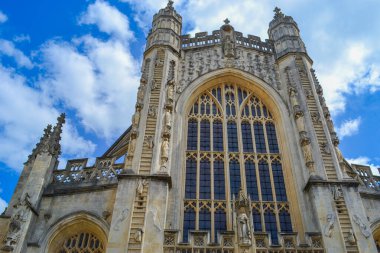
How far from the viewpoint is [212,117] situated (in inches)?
639

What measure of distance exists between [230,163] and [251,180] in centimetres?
115

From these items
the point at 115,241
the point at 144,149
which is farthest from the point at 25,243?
the point at 144,149

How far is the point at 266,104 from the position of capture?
669 inches

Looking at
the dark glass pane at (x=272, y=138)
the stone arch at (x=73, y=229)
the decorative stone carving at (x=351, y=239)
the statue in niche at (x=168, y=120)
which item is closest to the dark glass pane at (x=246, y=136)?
the dark glass pane at (x=272, y=138)

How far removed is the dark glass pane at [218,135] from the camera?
15.1m

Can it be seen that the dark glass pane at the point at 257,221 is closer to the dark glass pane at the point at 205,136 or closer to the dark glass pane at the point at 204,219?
the dark glass pane at the point at 204,219

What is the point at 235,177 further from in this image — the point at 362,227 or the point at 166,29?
the point at 166,29

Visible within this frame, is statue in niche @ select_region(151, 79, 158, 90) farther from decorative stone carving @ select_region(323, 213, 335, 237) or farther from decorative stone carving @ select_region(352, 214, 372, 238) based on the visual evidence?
decorative stone carving @ select_region(352, 214, 372, 238)

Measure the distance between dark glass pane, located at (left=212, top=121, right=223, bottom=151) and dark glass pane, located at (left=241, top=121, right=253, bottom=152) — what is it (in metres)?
1.01

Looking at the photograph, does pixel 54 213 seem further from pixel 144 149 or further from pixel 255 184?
pixel 255 184

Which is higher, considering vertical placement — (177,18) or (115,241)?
(177,18)

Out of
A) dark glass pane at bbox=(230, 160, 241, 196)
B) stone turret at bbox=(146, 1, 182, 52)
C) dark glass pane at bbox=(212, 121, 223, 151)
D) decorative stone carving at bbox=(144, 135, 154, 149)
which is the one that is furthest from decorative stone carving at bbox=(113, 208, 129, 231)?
stone turret at bbox=(146, 1, 182, 52)

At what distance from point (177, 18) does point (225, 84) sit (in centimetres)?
579

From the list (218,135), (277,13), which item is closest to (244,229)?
(218,135)
